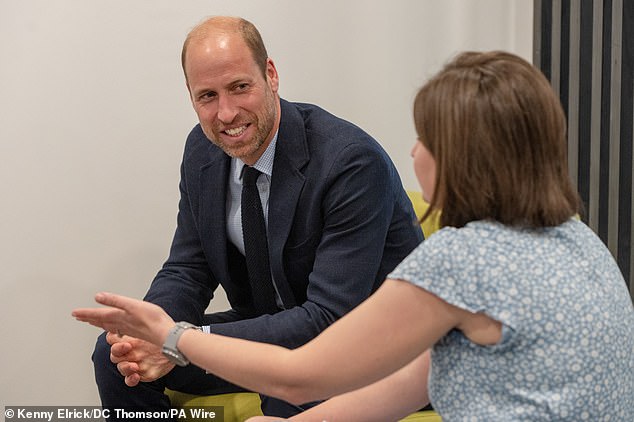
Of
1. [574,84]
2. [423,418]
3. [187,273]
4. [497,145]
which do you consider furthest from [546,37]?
[497,145]

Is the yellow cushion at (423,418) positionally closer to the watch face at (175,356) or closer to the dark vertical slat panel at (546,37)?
the watch face at (175,356)

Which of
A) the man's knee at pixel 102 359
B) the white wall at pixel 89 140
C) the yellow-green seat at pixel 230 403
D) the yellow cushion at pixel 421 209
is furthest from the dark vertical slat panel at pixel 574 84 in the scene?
the man's knee at pixel 102 359

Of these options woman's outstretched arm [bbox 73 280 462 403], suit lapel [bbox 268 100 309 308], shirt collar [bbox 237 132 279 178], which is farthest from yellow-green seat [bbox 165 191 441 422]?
woman's outstretched arm [bbox 73 280 462 403]

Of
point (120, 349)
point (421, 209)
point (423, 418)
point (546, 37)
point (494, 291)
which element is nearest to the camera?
point (494, 291)

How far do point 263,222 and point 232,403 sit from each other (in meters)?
0.51

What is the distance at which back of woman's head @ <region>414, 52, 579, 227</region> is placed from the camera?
1.43 m

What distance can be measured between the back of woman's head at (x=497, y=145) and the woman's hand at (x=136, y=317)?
0.53 metres

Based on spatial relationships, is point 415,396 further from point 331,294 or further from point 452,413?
point 331,294

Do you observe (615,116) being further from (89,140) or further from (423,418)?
(89,140)

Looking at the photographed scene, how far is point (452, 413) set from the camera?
1.46 meters

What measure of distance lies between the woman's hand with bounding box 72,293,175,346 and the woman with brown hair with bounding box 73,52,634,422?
0.24 metres

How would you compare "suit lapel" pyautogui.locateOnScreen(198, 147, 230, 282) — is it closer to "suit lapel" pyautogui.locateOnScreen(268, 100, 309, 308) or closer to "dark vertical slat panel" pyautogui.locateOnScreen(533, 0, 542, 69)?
"suit lapel" pyautogui.locateOnScreen(268, 100, 309, 308)

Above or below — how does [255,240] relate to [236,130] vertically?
below

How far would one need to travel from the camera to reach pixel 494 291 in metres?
1.39
